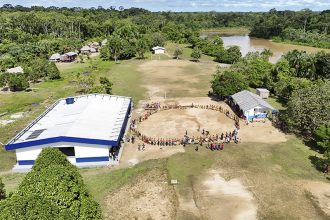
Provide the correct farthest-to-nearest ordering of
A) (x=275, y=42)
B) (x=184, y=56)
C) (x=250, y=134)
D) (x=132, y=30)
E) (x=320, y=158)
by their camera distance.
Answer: (x=275, y=42)
(x=132, y=30)
(x=184, y=56)
(x=250, y=134)
(x=320, y=158)

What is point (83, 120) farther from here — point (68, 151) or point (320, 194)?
point (320, 194)

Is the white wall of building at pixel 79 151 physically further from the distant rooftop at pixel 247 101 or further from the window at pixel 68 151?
the distant rooftop at pixel 247 101

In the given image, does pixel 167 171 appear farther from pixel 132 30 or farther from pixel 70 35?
pixel 70 35

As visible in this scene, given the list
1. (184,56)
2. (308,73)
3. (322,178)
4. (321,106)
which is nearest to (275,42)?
(184,56)

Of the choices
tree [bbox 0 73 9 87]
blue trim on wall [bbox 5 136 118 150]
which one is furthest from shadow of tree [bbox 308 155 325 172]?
tree [bbox 0 73 9 87]

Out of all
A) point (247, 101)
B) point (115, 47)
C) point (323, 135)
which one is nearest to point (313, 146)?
point (323, 135)

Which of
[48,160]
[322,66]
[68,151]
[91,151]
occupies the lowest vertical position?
[68,151]
